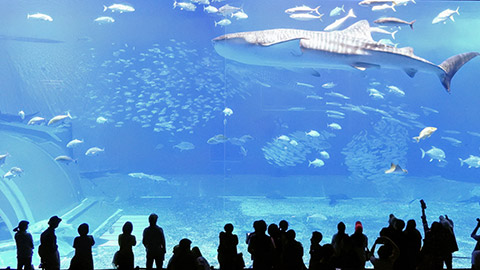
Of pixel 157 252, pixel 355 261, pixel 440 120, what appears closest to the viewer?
pixel 355 261

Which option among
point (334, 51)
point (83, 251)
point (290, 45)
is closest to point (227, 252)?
point (83, 251)

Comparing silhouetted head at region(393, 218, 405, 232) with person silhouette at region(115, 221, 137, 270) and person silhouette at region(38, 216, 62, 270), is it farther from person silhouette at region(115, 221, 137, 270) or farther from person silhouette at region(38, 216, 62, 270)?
person silhouette at region(38, 216, 62, 270)

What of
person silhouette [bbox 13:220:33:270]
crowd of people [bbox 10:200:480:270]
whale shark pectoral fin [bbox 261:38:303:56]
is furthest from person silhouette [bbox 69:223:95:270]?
whale shark pectoral fin [bbox 261:38:303:56]

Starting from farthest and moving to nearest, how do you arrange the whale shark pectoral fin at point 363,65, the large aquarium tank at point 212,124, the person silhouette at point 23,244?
the large aquarium tank at point 212,124 < the whale shark pectoral fin at point 363,65 < the person silhouette at point 23,244

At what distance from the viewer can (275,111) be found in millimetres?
15477

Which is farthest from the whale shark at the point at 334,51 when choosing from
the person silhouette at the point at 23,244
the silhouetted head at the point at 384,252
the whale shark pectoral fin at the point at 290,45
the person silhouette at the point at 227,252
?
the person silhouette at the point at 23,244

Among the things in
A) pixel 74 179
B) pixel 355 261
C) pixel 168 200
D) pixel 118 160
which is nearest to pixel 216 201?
pixel 168 200

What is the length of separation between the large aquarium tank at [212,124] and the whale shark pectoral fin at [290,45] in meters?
0.04

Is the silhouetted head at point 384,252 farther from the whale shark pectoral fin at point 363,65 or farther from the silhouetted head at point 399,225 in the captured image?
the whale shark pectoral fin at point 363,65

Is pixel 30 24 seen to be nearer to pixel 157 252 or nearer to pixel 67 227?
pixel 67 227

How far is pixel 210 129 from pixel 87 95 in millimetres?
6138

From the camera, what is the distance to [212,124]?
17641 mm

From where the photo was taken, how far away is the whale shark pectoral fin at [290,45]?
5388 millimetres

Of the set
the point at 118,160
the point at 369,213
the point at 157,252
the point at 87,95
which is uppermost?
the point at 87,95
